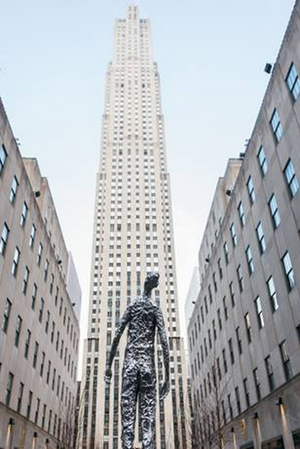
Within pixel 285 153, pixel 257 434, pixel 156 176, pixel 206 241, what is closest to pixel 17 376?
pixel 257 434

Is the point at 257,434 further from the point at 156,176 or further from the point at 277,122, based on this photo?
the point at 156,176

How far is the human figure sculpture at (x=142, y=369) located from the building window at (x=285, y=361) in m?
14.9

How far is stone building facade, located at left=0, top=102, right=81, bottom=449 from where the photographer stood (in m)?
27.8

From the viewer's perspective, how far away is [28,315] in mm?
33406

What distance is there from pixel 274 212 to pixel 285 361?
9.18 metres

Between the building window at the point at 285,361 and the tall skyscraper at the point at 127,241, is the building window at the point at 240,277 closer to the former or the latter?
the building window at the point at 285,361

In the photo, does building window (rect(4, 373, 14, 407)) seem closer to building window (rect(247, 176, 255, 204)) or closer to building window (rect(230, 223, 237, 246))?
building window (rect(230, 223, 237, 246))

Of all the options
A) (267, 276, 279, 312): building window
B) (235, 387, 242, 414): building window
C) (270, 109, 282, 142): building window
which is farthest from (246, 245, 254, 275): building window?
(235, 387, 242, 414): building window

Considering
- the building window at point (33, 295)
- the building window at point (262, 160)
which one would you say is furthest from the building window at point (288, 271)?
the building window at point (33, 295)

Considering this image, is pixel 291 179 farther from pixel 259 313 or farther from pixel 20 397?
pixel 20 397

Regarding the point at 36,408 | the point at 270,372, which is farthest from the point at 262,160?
the point at 36,408

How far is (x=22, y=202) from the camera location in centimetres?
3167

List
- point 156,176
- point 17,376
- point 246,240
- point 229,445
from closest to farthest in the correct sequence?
point 17,376 → point 246,240 → point 229,445 → point 156,176

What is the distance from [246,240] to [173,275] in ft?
310
